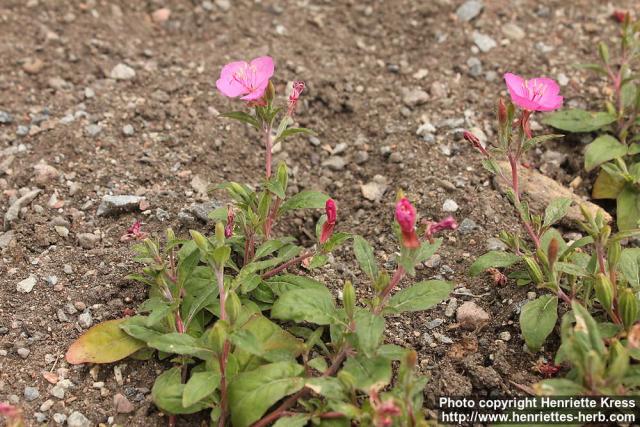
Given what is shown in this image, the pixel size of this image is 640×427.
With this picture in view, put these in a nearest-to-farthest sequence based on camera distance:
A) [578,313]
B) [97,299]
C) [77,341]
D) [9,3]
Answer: [578,313], [77,341], [97,299], [9,3]

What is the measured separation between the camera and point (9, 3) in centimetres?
446

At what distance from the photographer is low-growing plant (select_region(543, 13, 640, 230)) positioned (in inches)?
133

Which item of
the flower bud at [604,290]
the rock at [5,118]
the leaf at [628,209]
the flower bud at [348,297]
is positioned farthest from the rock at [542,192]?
the rock at [5,118]

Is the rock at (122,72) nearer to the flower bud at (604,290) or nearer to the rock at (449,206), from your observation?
the rock at (449,206)

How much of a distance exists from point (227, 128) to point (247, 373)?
164 centimetres

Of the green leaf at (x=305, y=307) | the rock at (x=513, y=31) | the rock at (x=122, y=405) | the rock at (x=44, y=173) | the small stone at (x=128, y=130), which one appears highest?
the rock at (x=513, y=31)

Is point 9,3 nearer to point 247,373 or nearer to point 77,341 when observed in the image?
point 77,341

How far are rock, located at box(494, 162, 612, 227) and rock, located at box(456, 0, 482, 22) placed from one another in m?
1.25

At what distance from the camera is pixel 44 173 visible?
354 cm

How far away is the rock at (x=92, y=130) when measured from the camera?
379 cm

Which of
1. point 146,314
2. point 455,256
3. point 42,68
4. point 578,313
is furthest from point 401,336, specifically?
point 42,68

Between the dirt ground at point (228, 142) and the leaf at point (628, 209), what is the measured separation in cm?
29

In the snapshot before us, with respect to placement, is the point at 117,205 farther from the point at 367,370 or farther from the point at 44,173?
the point at 367,370

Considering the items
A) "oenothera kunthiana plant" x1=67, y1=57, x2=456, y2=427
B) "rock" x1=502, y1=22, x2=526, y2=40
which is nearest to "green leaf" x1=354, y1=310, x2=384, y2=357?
"oenothera kunthiana plant" x1=67, y1=57, x2=456, y2=427
